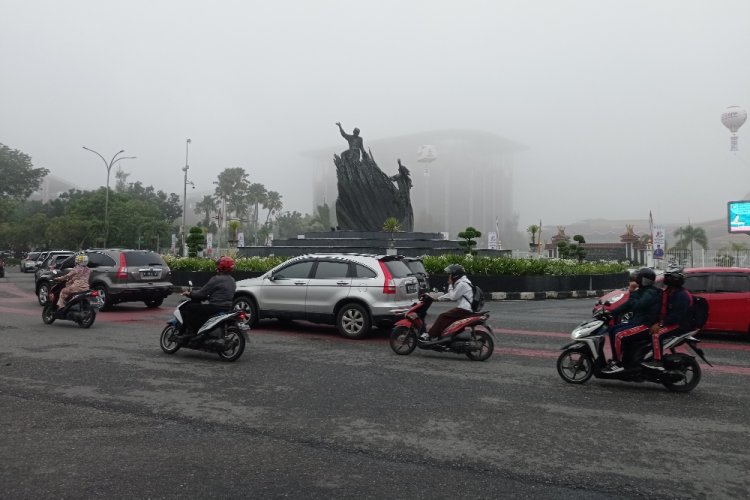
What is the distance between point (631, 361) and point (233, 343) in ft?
17.7

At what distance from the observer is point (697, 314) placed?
7184 millimetres

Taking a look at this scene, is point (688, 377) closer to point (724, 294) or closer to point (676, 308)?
point (676, 308)

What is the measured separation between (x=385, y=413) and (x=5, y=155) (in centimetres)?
9078

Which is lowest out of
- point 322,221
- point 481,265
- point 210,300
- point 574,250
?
point 210,300

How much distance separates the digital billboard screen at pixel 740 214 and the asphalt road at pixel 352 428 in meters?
39.2

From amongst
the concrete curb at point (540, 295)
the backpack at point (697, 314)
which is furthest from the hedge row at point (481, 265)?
the backpack at point (697, 314)

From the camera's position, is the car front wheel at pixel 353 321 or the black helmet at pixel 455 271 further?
the car front wheel at pixel 353 321

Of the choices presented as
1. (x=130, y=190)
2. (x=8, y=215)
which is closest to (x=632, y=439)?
(x=8, y=215)

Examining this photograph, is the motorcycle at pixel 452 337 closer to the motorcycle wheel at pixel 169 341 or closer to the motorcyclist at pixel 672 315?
the motorcyclist at pixel 672 315

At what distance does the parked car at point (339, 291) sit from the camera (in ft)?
36.0

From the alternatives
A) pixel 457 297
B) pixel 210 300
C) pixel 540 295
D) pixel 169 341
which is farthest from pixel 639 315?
pixel 540 295

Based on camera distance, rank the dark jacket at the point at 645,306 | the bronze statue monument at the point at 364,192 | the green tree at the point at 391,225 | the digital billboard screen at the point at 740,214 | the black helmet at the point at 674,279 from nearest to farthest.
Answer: the black helmet at the point at 674,279 < the dark jacket at the point at 645,306 < the green tree at the point at 391,225 < the bronze statue monument at the point at 364,192 < the digital billboard screen at the point at 740,214

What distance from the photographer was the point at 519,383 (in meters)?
7.51

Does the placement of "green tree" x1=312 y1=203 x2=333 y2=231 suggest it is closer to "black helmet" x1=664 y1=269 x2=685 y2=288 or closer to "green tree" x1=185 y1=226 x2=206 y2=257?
"green tree" x1=185 y1=226 x2=206 y2=257
